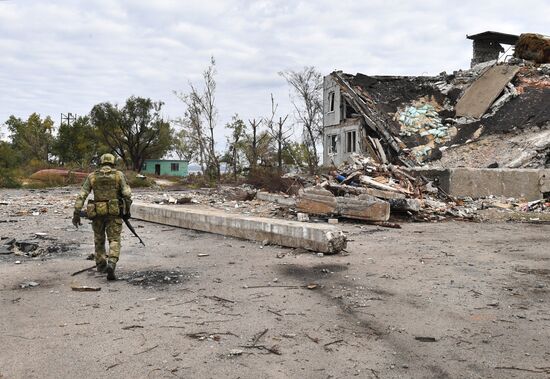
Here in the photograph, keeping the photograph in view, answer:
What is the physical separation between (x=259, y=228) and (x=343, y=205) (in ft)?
11.0

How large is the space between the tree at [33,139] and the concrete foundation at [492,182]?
46826 mm

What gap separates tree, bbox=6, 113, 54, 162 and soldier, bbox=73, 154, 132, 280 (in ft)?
164

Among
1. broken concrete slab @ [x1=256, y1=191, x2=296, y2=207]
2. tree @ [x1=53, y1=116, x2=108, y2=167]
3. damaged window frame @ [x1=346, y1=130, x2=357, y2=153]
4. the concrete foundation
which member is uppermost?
tree @ [x1=53, y1=116, x2=108, y2=167]

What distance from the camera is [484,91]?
21078 millimetres

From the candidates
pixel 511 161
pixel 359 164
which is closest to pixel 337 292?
pixel 359 164

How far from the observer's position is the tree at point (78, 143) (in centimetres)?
4847

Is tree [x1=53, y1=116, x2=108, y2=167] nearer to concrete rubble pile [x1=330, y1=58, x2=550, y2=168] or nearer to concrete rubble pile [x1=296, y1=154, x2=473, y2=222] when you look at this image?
concrete rubble pile [x1=330, y1=58, x2=550, y2=168]

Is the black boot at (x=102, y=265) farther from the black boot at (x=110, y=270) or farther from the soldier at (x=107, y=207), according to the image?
the black boot at (x=110, y=270)

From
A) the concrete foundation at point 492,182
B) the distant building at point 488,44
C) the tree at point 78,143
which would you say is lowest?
the concrete foundation at point 492,182

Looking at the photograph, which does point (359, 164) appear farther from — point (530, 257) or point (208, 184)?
point (208, 184)

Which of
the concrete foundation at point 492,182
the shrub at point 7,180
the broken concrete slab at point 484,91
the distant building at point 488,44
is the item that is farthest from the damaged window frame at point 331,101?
the shrub at point 7,180

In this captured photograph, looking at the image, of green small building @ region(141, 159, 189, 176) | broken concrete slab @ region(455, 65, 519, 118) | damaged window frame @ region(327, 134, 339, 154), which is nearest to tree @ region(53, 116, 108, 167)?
green small building @ region(141, 159, 189, 176)

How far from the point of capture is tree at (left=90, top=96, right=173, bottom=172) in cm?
4706

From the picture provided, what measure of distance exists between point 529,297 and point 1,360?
4684 millimetres
